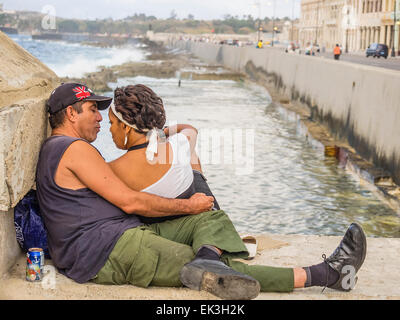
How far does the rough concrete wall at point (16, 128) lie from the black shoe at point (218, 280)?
3.45ft

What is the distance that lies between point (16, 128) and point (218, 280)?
138 centimetres

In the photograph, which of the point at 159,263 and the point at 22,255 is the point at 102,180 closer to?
the point at 159,263

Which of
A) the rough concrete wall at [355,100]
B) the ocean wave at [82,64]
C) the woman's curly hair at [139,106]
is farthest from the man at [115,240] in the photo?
the ocean wave at [82,64]

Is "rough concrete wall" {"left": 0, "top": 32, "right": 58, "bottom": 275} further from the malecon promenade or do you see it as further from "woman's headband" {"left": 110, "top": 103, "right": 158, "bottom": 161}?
"woman's headband" {"left": 110, "top": 103, "right": 158, "bottom": 161}

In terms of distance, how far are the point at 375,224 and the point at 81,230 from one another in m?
6.03

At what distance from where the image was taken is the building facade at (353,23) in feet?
203

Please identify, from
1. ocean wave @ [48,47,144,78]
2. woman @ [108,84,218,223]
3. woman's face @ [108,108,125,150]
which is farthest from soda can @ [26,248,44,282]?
ocean wave @ [48,47,144,78]

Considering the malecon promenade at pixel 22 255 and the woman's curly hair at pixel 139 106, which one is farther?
the woman's curly hair at pixel 139 106

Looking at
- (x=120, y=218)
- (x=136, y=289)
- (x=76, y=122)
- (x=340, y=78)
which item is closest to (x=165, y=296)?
(x=136, y=289)

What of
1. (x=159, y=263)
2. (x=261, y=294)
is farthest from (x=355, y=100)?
(x=159, y=263)

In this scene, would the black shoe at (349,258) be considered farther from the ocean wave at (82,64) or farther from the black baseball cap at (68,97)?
the ocean wave at (82,64)

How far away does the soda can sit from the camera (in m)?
3.87

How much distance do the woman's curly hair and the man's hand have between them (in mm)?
514
